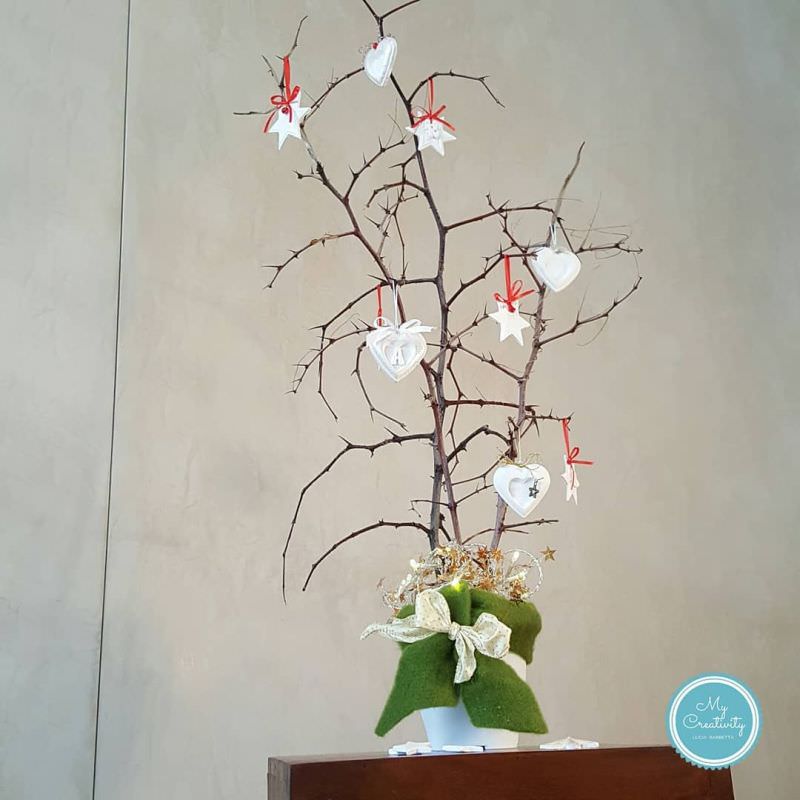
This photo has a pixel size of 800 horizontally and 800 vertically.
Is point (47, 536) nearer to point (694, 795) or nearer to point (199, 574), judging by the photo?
point (199, 574)

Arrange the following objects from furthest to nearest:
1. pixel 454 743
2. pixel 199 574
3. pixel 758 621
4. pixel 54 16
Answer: pixel 758 621, pixel 54 16, pixel 199 574, pixel 454 743

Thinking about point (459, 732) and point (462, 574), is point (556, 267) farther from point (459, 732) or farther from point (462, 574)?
point (459, 732)

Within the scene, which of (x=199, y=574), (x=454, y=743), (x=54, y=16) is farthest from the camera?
(x=54, y=16)

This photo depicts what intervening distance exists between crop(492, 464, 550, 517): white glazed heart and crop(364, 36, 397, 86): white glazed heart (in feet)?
1.33

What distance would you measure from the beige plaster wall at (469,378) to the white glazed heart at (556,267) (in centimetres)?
68

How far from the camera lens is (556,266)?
41.1 inches

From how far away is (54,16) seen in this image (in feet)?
5.31

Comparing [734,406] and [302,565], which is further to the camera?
[734,406]

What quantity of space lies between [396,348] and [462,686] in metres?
0.31

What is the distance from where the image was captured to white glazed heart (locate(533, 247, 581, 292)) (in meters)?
1.04

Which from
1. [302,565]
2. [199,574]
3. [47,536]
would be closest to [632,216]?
[302,565]

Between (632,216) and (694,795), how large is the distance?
1.36 m

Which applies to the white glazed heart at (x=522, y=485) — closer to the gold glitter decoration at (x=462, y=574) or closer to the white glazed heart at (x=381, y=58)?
the gold glitter decoration at (x=462, y=574)

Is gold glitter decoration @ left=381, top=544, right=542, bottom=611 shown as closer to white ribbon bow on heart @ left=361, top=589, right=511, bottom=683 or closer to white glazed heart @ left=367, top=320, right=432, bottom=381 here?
white ribbon bow on heart @ left=361, top=589, right=511, bottom=683
